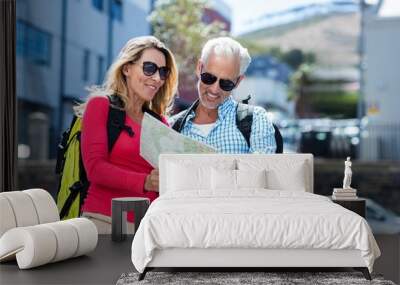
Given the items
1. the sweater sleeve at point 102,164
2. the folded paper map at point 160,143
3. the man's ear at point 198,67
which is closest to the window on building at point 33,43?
the sweater sleeve at point 102,164

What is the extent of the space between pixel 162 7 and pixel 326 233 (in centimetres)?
396

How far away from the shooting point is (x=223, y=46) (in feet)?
25.1

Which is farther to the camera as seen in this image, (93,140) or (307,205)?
(93,140)

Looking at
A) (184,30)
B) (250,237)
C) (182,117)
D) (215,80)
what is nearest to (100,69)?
(184,30)

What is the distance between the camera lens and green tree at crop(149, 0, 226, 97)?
7566 millimetres

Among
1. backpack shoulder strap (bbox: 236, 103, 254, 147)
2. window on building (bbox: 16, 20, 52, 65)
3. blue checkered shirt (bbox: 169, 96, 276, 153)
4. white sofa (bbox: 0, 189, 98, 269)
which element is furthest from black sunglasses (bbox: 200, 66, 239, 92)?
white sofa (bbox: 0, 189, 98, 269)

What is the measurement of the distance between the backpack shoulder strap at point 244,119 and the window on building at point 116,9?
1.70 m

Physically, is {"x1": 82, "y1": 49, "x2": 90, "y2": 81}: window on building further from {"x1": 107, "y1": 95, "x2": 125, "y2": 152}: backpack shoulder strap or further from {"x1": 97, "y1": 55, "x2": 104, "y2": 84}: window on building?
{"x1": 107, "y1": 95, "x2": 125, "y2": 152}: backpack shoulder strap

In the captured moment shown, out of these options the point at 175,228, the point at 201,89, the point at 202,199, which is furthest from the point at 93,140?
the point at 175,228

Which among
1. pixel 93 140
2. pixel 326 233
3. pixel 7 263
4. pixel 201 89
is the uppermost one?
pixel 201 89

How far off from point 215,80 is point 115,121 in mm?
1116

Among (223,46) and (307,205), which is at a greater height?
(223,46)

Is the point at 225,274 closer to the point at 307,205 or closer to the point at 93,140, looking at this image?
the point at 307,205

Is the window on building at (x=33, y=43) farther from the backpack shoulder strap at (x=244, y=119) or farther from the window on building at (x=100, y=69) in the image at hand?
the backpack shoulder strap at (x=244, y=119)
